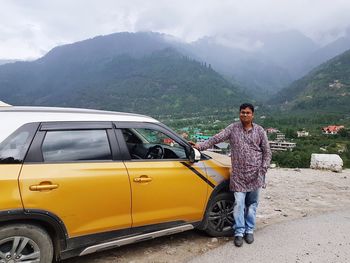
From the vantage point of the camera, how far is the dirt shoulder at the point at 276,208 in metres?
4.06

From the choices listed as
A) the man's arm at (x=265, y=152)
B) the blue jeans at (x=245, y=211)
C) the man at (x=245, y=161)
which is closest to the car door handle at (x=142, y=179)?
the man at (x=245, y=161)

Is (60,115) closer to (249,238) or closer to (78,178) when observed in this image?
(78,178)

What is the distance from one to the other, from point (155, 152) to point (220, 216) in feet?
4.44

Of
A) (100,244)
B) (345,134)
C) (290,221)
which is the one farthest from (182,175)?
(345,134)

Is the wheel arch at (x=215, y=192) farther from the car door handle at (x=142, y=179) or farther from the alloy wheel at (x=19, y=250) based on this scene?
the alloy wheel at (x=19, y=250)

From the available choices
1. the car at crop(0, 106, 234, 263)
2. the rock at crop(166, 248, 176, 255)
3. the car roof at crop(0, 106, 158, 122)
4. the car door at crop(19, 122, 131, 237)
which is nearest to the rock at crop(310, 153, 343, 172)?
the car at crop(0, 106, 234, 263)

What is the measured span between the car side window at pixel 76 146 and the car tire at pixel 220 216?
1740mm

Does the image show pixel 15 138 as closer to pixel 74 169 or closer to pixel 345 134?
pixel 74 169

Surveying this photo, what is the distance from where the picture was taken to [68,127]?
346cm

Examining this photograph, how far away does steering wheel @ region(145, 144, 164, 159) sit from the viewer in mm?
4152

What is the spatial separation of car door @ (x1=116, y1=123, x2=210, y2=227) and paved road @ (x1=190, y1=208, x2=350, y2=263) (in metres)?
0.66

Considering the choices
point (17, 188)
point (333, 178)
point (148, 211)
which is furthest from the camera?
point (333, 178)

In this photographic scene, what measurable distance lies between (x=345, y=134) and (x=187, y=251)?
6801 cm

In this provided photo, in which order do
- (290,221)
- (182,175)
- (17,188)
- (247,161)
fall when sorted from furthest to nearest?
(290,221)
(247,161)
(182,175)
(17,188)
